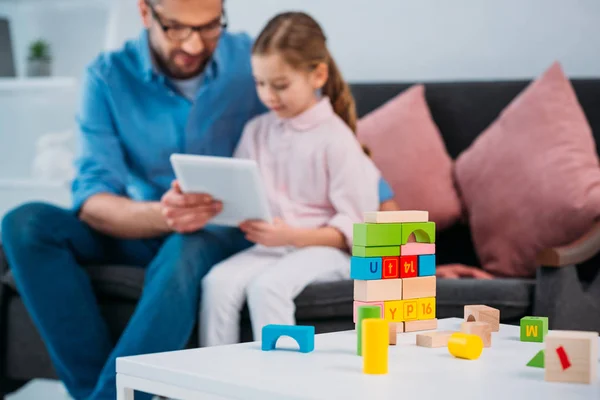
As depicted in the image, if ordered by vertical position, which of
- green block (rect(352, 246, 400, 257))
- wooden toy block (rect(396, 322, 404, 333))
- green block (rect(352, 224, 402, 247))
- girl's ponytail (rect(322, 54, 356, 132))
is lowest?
wooden toy block (rect(396, 322, 404, 333))

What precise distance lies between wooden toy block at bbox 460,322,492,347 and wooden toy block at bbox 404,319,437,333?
0.10m

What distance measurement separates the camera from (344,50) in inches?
109

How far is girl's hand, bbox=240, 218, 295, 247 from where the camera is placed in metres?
1.91

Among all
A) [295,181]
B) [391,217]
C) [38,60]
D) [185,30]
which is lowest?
[295,181]

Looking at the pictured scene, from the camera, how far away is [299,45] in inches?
78.8

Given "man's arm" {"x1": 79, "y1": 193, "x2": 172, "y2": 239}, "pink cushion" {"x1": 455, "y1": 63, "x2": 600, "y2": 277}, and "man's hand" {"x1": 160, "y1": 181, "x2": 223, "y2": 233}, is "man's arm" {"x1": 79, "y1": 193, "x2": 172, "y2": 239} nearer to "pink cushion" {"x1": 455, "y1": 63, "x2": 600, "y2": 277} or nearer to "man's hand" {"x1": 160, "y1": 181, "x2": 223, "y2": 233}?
"man's hand" {"x1": 160, "y1": 181, "x2": 223, "y2": 233}

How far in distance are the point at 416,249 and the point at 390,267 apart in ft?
0.17

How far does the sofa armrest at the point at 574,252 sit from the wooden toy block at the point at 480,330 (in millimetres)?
677

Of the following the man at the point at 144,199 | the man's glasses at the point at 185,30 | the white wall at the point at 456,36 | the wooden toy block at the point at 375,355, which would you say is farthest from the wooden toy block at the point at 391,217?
the white wall at the point at 456,36

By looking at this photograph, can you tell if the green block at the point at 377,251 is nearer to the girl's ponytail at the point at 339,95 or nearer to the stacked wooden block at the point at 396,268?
the stacked wooden block at the point at 396,268

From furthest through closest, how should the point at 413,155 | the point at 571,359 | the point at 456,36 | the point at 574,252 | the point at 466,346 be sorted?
the point at 456,36, the point at 413,155, the point at 574,252, the point at 466,346, the point at 571,359

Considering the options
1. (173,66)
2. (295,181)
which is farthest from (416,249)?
(173,66)

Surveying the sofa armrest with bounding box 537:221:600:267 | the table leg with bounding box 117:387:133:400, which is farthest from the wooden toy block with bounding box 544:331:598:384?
the sofa armrest with bounding box 537:221:600:267

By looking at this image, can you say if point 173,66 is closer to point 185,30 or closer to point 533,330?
point 185,30
